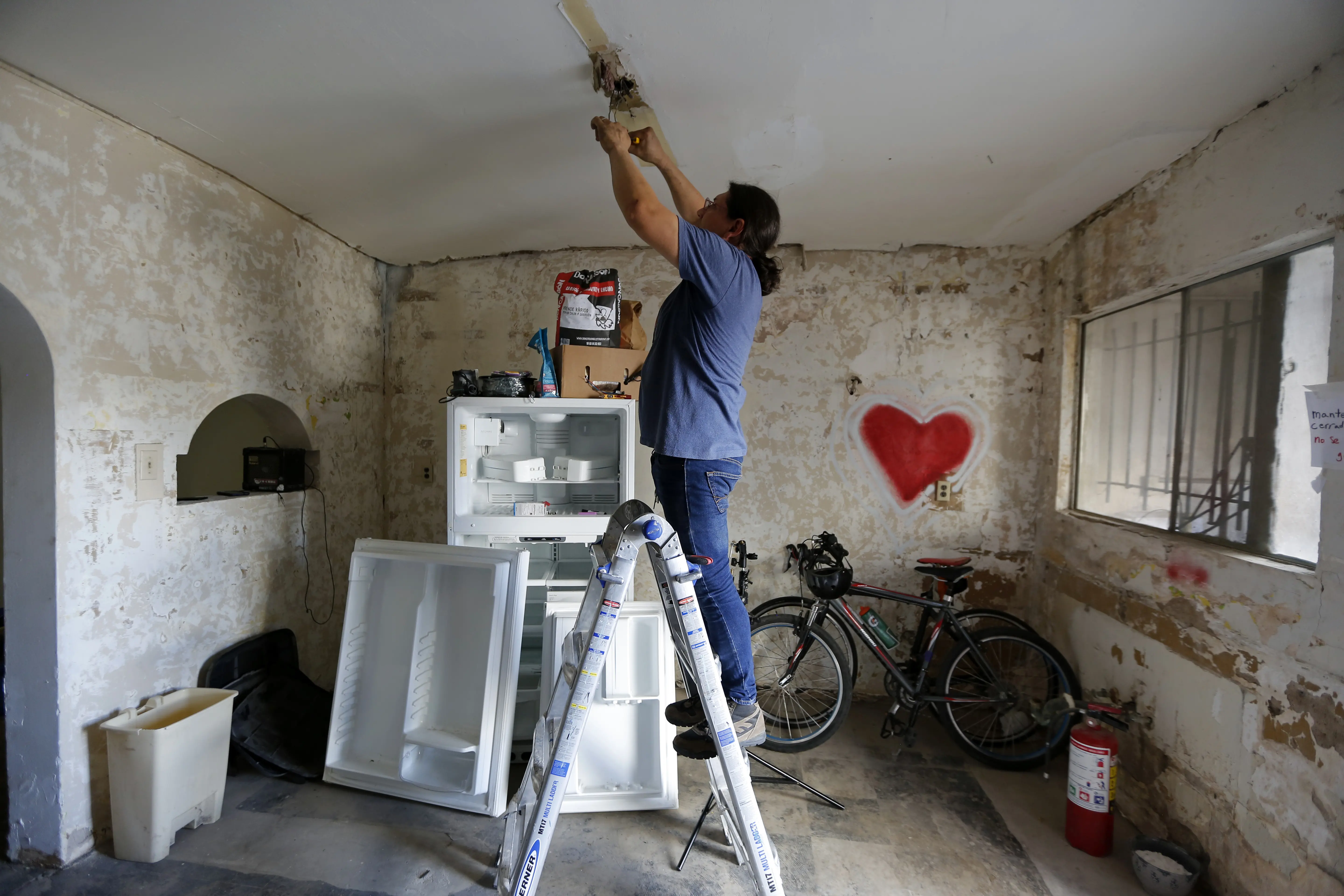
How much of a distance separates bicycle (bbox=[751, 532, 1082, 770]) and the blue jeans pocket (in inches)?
40.5

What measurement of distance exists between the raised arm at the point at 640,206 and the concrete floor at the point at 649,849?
1.73 metres

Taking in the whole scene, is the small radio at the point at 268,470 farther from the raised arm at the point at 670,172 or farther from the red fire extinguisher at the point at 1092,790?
the red fire extinguisher at the point at 1092,790

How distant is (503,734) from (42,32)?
7.36 feet

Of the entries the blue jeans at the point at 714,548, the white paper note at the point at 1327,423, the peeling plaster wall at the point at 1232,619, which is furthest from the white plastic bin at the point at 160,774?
the white paper note at the point at 1327,423

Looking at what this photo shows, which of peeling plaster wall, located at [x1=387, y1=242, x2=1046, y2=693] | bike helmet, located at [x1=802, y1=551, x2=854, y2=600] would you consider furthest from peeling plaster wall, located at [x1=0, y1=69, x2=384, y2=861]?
bike helmet, located at [x1=802, y1=551, x2=854, y2=600]

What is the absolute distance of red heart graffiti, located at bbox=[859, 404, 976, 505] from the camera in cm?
263

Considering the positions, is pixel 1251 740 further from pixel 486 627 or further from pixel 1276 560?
pixel 486 627

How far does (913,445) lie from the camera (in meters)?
2.64

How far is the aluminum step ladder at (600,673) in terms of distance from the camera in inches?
48.8

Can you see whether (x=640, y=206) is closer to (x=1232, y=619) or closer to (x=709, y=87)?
(x=709, y=87)

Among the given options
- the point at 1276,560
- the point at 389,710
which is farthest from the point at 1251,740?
the point at 389,710

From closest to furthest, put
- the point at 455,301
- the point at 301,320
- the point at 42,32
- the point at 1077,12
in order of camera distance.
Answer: the point at 1077,12
the point at 42,32
the point at 301,320
the point at 455,301

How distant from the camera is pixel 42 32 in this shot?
52.1 inches

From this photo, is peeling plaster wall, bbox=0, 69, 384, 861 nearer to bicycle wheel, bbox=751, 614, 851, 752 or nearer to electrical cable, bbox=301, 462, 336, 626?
electrical cable, bbox=301, 462, 336, 626
